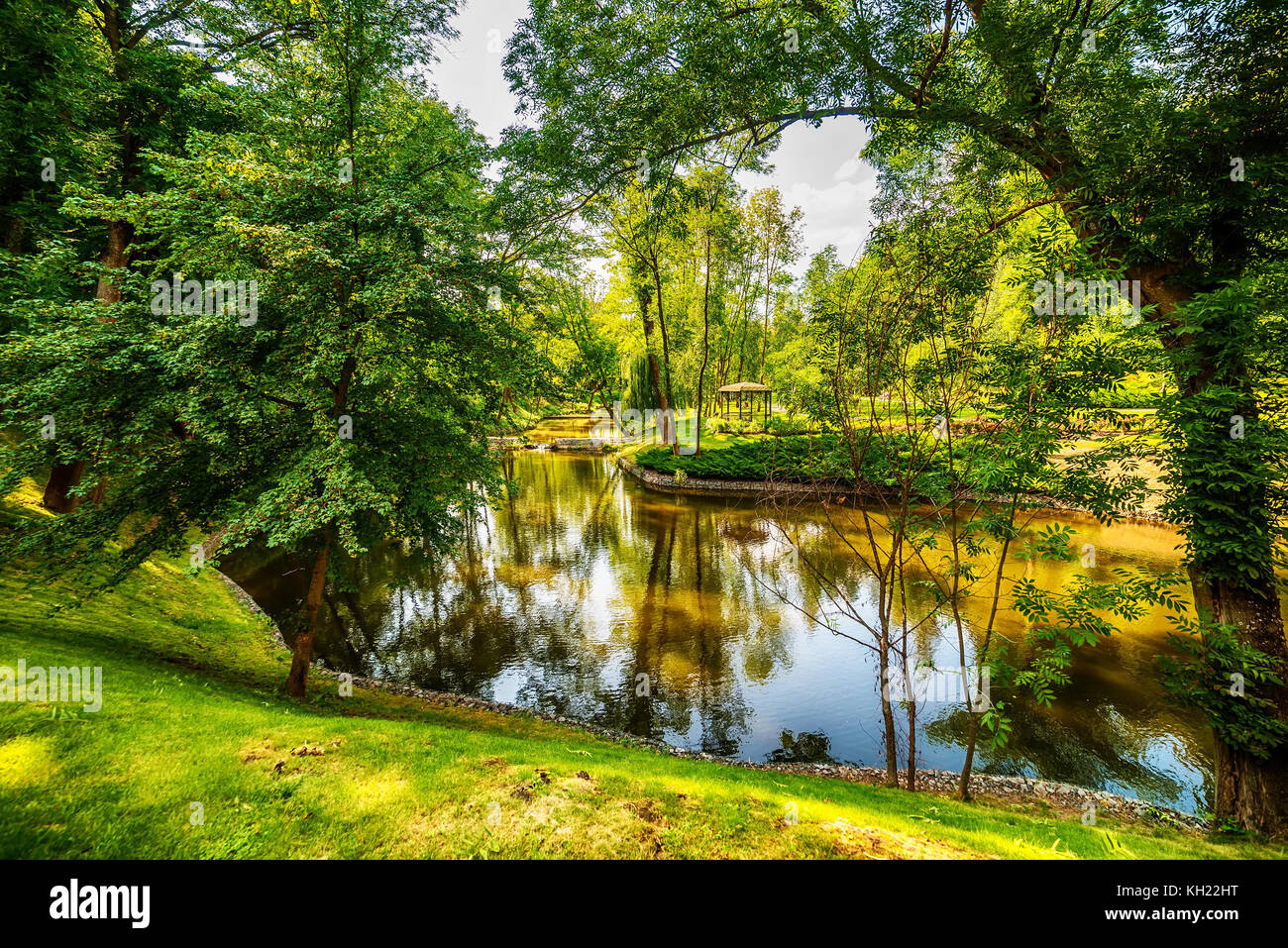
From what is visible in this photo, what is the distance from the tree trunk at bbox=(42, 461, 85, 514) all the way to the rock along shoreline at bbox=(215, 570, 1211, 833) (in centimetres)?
799

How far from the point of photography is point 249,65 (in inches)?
290

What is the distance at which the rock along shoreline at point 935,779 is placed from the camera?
5883 mm

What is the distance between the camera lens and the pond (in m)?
7.47

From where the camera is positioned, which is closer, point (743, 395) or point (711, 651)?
point (711, 651)

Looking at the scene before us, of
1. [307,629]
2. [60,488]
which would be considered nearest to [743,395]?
[307,629]

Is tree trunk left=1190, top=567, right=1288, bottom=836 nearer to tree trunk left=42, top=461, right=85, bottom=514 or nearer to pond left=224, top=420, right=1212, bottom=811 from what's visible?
pond left=224, top=420, right=1212, bottom=811

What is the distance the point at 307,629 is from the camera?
277 inches

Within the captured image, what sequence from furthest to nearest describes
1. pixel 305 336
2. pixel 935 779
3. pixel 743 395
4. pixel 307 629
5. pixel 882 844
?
pixel 743 395 → pixel 307 629 → pixel 935 779 → pixel 305 336 → pixel 882 844

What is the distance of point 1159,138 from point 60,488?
20.6 metres

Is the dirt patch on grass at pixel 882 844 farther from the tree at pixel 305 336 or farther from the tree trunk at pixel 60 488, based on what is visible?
the tree trunk at pixel 60 488

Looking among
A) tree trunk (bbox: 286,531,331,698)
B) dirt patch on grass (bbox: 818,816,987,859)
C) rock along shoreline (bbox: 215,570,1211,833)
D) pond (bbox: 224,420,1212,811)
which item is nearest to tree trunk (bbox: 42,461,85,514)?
pond (bbox: 224,420,1212,811)

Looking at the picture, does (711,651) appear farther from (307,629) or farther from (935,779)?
(307,629)

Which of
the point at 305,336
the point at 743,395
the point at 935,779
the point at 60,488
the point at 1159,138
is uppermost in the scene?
the point at 743,395
